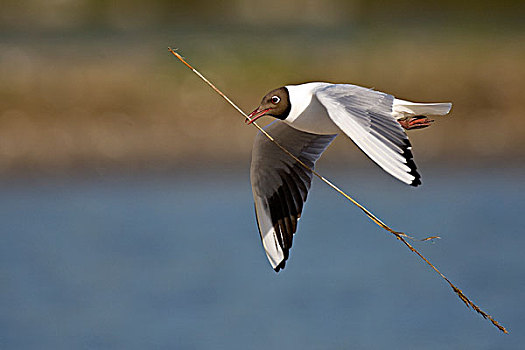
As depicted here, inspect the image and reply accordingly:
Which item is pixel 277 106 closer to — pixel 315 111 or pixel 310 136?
pixel 315 111

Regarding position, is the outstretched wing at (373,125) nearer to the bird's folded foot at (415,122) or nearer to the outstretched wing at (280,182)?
the bird's folded foot at (415,122)

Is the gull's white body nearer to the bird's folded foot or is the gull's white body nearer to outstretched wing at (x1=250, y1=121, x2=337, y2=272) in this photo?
the bird's folded foot

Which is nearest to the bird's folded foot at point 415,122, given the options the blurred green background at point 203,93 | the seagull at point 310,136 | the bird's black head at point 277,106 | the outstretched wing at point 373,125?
the seagull at point 310,136

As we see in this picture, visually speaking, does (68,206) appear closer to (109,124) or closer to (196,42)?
(109,124)

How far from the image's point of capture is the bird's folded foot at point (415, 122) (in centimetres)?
488

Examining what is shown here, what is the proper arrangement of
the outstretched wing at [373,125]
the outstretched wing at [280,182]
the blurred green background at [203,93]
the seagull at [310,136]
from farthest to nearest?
the blurred green background at [203,93] → the outstretched wing at [280,182] → the seagull at [310,136] → the outstretched wing at [373,125]

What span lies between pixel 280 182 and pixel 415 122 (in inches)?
28.6

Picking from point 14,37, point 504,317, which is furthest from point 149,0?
point 504,317

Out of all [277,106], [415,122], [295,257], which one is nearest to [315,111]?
[277,106]

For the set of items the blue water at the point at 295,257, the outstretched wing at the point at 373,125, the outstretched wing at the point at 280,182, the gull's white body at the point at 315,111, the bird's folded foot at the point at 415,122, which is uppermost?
the outstretched wing at the point at 373,125

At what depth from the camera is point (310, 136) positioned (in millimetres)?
5324

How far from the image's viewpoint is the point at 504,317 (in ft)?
30.6

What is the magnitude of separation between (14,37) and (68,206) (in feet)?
15.3

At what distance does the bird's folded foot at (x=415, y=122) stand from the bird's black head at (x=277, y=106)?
0.50 meters
